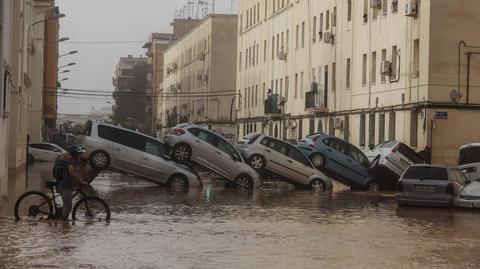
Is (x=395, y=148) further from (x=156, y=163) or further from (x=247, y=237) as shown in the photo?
(x=247, y=237)

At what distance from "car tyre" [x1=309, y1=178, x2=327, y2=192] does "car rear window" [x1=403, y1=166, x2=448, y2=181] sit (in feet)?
28.5

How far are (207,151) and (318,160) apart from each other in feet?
18.6

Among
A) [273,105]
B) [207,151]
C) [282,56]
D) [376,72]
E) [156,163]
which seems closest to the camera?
[156,163]

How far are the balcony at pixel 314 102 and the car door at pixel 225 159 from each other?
70.0ft

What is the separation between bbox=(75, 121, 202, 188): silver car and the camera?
32344 millimetres

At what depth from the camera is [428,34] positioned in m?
39.9

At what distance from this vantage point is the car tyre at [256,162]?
115ft

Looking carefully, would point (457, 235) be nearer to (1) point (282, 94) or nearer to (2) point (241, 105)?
(1) point (282, 94)

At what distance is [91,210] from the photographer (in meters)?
19.4

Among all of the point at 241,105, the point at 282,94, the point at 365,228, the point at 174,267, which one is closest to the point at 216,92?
the point at 241,105

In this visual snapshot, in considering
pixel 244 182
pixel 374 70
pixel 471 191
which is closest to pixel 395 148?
pixel 244 182

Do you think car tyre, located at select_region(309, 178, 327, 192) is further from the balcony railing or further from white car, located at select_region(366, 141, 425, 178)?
the balcony railing

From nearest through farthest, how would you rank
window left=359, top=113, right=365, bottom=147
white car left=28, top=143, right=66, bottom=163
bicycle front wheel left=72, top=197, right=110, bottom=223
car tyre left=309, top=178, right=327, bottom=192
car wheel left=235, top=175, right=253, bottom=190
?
bicycle front wheel left=72, top=197, right=110, bottom=223
car wheel left=235, top=175, right=253, bottom=190
car tyre left=309, top=178, right=327, bottom=192
window left=359, top=113, right=365, bottom=147
white car left=28, top=143, right=66, bottom=163

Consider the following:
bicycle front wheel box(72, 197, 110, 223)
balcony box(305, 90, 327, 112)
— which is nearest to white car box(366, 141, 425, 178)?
balcony box(305, 90, 327, 112)
